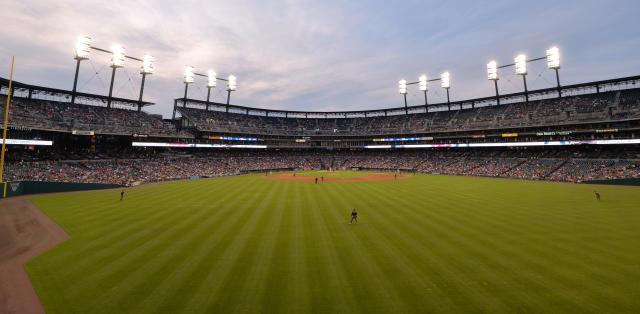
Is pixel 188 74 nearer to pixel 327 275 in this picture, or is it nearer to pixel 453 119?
pixel 327 275

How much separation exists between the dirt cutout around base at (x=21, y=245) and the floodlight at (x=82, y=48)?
35.3 metres

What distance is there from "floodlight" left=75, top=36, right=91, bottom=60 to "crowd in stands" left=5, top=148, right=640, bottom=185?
737 inches

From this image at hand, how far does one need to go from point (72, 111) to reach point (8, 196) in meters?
29.1

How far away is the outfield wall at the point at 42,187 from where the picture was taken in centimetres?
2760

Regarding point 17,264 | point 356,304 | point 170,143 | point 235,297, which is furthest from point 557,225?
point 170,143

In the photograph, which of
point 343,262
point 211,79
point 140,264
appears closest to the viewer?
point 140,264

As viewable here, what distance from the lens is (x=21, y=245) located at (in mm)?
13367

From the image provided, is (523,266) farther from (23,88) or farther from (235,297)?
(23,88)

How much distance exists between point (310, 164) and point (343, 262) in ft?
229

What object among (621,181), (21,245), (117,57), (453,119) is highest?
(117,57)

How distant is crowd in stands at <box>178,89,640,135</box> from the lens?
4962cm

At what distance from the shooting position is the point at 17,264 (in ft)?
36.2

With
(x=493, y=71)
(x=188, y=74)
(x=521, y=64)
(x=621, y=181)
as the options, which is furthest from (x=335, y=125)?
(x=621, y=181)

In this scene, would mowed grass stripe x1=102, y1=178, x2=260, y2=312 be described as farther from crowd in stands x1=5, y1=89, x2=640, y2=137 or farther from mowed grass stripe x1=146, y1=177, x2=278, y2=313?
crowd in stands x1=5, y1=89, x2=640, y2=137
